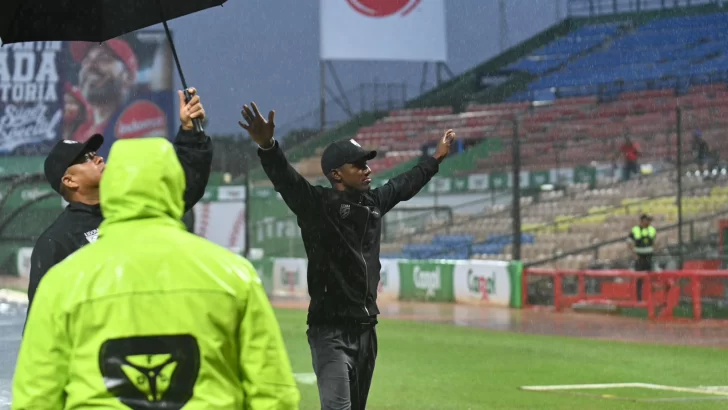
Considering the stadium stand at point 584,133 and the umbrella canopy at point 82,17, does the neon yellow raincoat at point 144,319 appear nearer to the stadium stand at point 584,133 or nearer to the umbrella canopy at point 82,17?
the umbrella canopy at point 82,17

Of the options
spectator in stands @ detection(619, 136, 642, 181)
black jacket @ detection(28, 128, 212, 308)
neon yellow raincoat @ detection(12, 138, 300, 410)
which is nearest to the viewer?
neon yellow raincoat @ detection(12, 138, 300, 410)

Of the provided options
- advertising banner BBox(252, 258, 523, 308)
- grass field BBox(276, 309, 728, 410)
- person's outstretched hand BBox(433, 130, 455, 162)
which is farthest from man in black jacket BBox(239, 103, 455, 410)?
advertising banner BBox(252, 258, 523, 308)

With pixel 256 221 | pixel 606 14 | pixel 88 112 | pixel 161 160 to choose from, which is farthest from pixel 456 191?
pixel 161 160

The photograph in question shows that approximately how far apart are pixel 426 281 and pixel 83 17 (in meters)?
20.0

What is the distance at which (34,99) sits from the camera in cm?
4181

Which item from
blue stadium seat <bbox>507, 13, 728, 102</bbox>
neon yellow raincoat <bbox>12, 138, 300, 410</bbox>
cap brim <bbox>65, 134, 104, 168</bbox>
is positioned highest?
blue stadium seat <bbox>507, 13, 728, 102</bbox>

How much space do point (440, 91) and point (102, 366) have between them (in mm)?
45688

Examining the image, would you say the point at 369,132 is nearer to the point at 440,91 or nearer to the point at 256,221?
the point at 440,91

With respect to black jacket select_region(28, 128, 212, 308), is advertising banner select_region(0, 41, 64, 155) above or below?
above

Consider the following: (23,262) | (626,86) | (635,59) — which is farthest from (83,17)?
(635,59)

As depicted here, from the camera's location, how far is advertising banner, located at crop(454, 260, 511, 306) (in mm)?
23781

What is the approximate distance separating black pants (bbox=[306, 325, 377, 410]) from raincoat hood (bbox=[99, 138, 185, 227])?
3.20 m

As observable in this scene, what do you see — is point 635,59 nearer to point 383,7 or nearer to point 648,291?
point 383,7

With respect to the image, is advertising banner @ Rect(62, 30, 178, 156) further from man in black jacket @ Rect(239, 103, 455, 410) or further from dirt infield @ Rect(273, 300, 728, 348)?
man in black jacket @ Rect(239, 103, 455, 410)
